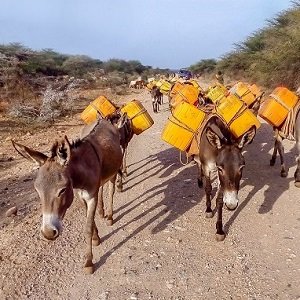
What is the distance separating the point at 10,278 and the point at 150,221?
87.5 inches

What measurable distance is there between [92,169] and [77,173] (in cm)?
39

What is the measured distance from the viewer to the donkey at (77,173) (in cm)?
362

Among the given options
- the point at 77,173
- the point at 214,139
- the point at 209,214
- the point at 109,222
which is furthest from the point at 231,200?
the point at 109,222

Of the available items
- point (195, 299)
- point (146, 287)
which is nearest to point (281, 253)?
point (195, 299)

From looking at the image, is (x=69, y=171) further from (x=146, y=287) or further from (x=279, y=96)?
(x=279, y=96)

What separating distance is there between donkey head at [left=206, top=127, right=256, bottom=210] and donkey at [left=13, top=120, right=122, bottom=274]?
1.48 meters

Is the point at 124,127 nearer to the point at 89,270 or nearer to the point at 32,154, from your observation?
the point at 89,270

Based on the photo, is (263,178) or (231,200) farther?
(263,178)

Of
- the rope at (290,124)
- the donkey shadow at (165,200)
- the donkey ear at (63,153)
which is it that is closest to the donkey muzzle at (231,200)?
the donkey shadow at (165,200)

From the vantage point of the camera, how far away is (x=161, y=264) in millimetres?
4840

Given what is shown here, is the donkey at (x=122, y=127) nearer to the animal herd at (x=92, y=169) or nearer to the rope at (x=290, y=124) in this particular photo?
the animal herd at (x=92, y=169)

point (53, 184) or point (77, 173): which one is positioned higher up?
point (53, 184)

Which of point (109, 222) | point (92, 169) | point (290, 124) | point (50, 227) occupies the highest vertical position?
point (290, 124)

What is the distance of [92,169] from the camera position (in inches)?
181
